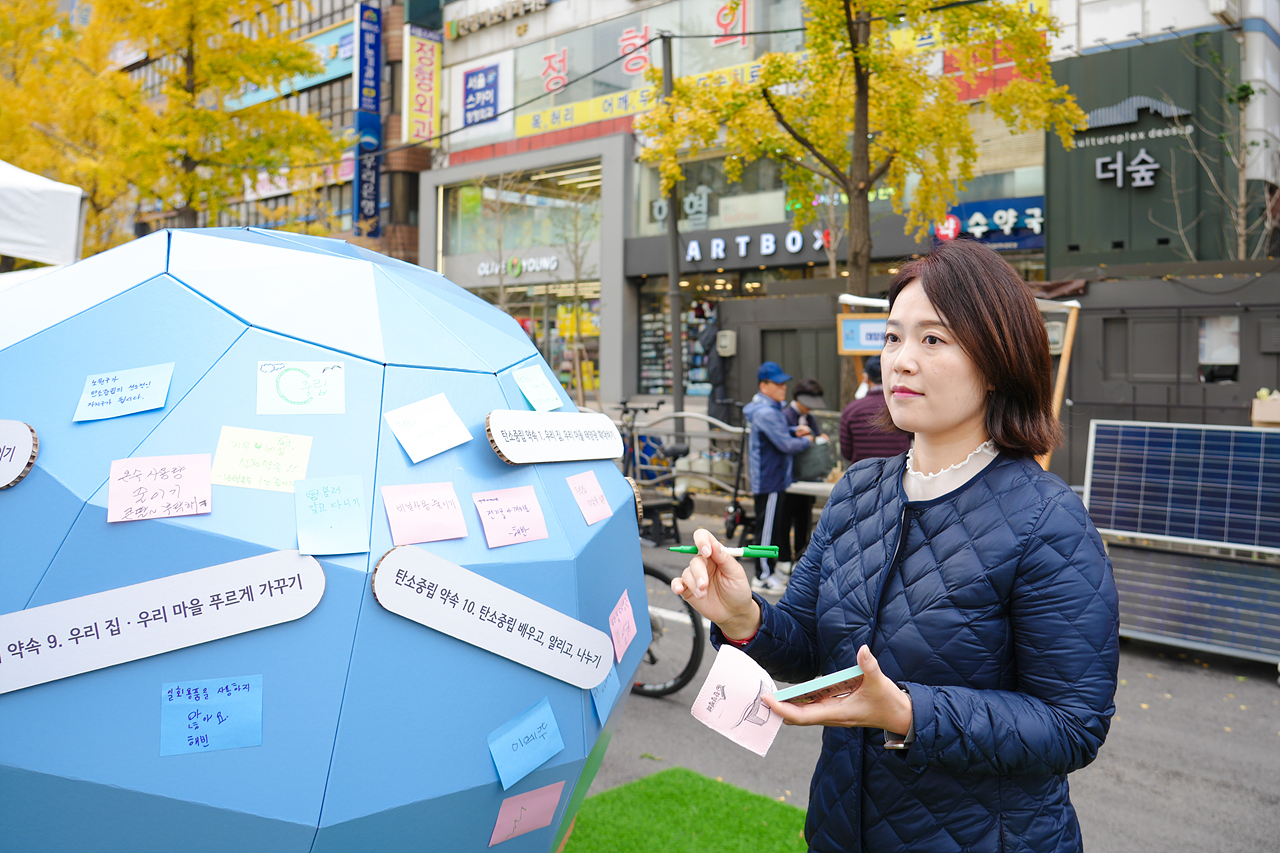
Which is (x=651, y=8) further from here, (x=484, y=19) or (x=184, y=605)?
(x=184, y=605)

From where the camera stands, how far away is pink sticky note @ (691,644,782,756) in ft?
4.88

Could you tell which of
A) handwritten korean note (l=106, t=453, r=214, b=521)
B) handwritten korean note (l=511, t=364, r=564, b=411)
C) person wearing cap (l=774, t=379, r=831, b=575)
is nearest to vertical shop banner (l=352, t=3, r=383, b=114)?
person wearing cap (l=774, t=379, r=831, b=575)

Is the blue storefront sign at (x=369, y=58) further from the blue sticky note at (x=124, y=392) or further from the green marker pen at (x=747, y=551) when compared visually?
the green marker pen at (x=747, y=551)

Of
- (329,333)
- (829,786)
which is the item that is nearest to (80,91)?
(329,333)

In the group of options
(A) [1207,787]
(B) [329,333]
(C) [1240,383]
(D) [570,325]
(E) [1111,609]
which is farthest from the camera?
(D) [570,325]

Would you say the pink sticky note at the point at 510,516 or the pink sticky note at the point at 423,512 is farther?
the pink sticky note at the point at 510,516

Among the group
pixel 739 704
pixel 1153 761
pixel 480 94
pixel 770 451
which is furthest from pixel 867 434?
pixel 480 94

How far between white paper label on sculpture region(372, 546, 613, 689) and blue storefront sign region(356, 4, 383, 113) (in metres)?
30.7

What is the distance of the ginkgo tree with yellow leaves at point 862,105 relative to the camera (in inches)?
416

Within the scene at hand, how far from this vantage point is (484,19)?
1013 inches

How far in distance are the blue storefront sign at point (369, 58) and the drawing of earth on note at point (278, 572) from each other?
99.5ft

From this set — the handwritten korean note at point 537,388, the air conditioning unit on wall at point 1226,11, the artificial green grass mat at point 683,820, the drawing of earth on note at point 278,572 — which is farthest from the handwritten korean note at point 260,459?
the air conditioning unit on wall at point 1226,11

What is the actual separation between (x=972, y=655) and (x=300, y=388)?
4.35 ft

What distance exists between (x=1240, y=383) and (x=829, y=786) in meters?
12.3
